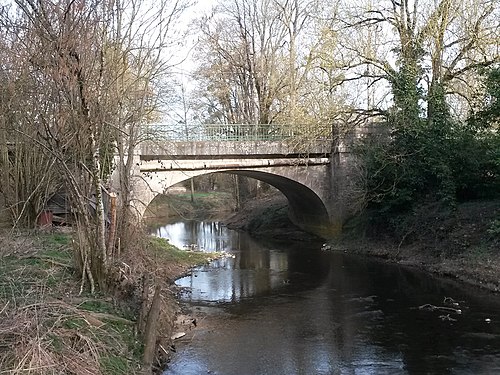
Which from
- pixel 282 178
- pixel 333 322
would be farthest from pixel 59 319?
pixel 282 178

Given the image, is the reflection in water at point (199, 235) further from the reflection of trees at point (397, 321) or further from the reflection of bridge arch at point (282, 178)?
the reflection of trees at point (397, 321)

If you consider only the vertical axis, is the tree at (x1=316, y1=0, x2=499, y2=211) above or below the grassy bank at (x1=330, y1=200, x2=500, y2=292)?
above

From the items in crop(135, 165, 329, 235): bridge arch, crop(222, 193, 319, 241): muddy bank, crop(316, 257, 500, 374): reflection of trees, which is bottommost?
crop(316, 257, 500, 374): reflection of trees

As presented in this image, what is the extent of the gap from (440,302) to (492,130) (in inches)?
269

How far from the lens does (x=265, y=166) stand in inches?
831

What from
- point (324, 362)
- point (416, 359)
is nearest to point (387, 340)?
point (416, 359)

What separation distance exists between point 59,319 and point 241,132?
1555 centimetres

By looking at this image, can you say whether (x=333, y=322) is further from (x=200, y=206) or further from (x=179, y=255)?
(x=200, y=206)

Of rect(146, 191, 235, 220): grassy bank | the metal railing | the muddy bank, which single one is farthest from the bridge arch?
rect(146, 191, 235, 220): grassy bank

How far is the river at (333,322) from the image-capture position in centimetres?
820

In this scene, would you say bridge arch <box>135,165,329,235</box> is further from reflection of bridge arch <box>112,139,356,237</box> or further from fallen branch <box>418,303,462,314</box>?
fallen branch <box>418,303,462,314</box>

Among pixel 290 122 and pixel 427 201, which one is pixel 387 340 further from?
pixel 290 122

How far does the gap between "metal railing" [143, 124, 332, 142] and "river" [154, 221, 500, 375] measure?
5.14 m

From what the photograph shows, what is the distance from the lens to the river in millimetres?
8203
